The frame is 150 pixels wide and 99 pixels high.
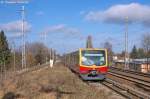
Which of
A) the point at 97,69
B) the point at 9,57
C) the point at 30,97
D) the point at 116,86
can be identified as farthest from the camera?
the point at 9,57

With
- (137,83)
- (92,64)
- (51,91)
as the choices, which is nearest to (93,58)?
(92,64)

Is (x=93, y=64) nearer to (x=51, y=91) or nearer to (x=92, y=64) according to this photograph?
(x=92, y=64)

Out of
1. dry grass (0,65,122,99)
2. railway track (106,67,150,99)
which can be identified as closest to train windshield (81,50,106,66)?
railway track (106,67,150,99)

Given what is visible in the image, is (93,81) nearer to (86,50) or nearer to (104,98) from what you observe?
(86,50)

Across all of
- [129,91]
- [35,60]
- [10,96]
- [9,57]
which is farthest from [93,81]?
[35,60]

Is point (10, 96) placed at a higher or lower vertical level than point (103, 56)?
lower

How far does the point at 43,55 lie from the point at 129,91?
89212 millimetres

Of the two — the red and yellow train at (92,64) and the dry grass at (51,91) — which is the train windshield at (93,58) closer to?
the red and yellow train at (92,64)

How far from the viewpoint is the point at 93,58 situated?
3128cm

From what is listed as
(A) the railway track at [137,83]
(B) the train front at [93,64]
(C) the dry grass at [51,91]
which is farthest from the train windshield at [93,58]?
(C) the dry grass at [51,91]

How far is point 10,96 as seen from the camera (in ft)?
60.4

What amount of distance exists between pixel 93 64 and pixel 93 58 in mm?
549

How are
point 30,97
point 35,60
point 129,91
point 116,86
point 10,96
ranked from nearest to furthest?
point 30,97, point 10,96, point 129,91, point 116,86, point 35,60

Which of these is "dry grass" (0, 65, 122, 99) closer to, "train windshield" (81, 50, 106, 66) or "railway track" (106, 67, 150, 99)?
"railway track" (106, 67, 150, 99)
